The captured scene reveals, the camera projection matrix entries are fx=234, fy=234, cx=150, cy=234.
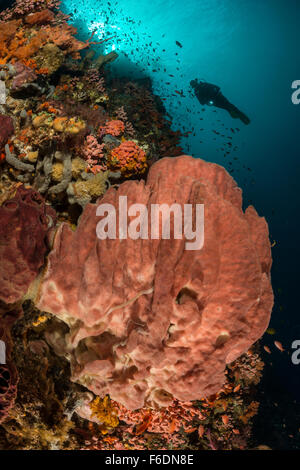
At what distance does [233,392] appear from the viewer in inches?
267

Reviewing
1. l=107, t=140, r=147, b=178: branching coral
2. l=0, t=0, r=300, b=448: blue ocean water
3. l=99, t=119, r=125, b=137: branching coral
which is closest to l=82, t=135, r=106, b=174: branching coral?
l=107, t=140, r=147, b=178: branching coral

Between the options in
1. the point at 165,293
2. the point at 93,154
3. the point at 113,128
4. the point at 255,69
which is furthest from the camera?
the point at 255,69

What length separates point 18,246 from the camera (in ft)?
8.04

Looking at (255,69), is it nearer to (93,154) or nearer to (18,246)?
(93,154)

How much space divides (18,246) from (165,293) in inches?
63.5

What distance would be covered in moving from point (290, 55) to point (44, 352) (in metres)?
37.4

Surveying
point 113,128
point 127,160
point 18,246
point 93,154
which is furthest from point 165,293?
point 113,128

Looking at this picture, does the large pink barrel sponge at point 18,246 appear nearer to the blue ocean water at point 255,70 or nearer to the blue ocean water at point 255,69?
the blue ocean water at point 255,70

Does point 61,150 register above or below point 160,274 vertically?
above

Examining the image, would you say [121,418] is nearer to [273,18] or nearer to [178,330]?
[178,330]

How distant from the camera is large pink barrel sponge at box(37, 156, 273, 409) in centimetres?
240

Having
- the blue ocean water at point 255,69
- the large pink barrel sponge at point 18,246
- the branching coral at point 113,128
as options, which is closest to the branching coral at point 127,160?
the branching coral at point 113,128

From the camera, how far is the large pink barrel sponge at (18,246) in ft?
7.92

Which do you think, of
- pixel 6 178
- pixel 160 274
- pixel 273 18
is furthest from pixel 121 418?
pixel 273 18
